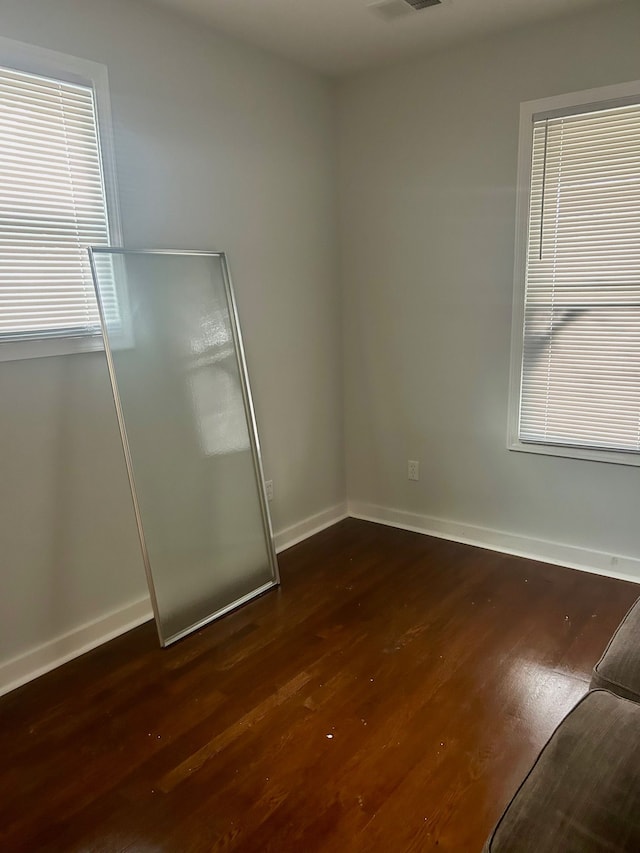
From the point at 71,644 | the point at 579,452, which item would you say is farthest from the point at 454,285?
the point at 71,644

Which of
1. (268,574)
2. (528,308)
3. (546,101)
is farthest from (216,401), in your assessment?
→ (546,101)

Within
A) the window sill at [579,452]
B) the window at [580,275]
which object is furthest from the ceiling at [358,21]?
the window sill at [579,452]

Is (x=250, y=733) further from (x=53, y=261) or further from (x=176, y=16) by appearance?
(x=176, y=16)

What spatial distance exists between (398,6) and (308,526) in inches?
99.0

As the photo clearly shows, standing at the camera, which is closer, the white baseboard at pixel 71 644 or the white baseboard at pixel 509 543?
the white baseboard at pixel 71 644

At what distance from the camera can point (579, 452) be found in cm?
295

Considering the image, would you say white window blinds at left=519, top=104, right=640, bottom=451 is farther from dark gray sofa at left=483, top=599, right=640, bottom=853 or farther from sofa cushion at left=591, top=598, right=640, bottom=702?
dark gray sofa at left=483, top=599, right=640, bottom=853

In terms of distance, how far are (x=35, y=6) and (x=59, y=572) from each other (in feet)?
6.49

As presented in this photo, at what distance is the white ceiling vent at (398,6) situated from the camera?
243cm

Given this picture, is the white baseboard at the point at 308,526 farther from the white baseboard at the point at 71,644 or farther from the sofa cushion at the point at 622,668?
the sofa cushion at the point at 622,668

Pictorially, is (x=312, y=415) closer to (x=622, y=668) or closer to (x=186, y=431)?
(x=186, y=431)

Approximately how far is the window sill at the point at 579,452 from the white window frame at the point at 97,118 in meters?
2.03

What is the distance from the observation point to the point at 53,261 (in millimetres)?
2238

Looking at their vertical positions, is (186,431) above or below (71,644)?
above
